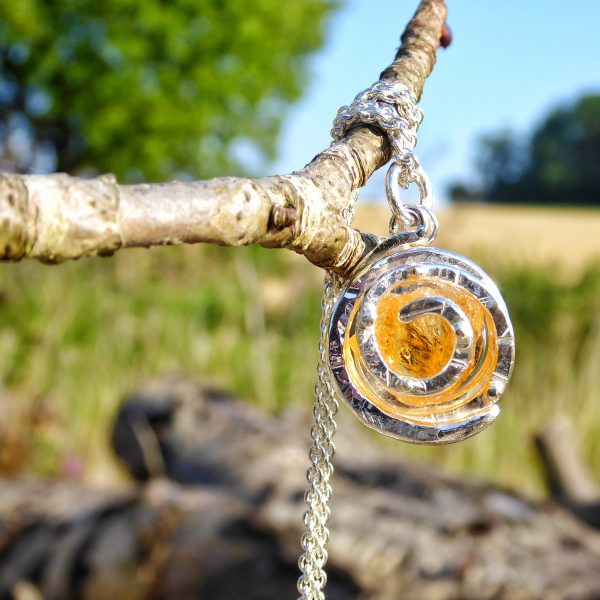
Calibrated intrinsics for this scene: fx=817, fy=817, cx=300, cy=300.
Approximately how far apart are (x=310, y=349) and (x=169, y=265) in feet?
17.7

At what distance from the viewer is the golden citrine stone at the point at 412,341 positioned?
954 mm

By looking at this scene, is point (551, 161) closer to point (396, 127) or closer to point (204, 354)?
point (204, 354)

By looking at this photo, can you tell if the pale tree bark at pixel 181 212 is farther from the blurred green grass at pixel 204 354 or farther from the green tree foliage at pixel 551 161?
the green tree foliage at pixel 551 161

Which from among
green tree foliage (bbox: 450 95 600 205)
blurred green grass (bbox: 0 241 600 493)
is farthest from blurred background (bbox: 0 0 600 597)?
green tree foliage (bbox: 450 95 600 205)

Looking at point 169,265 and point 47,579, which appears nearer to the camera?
point 47,579

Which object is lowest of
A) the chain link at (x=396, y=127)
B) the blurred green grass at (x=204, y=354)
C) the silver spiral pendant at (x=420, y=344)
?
the blurred green grass at (x=204, y=354)

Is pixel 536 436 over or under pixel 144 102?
under

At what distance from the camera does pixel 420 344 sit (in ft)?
3.15

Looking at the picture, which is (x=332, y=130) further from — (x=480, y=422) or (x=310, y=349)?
(x=310, y=349)

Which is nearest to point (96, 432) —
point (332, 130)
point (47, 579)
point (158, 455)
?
point (158, 455)

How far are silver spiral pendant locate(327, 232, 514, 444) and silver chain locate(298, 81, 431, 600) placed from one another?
0.06m

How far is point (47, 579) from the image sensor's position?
2918mm

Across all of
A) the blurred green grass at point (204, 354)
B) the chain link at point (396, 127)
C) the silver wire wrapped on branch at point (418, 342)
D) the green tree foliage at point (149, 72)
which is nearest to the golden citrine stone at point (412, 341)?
the silver wire wrapped on branch at point (418, 342)

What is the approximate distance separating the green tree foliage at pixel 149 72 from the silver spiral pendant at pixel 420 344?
1197 centimetres
